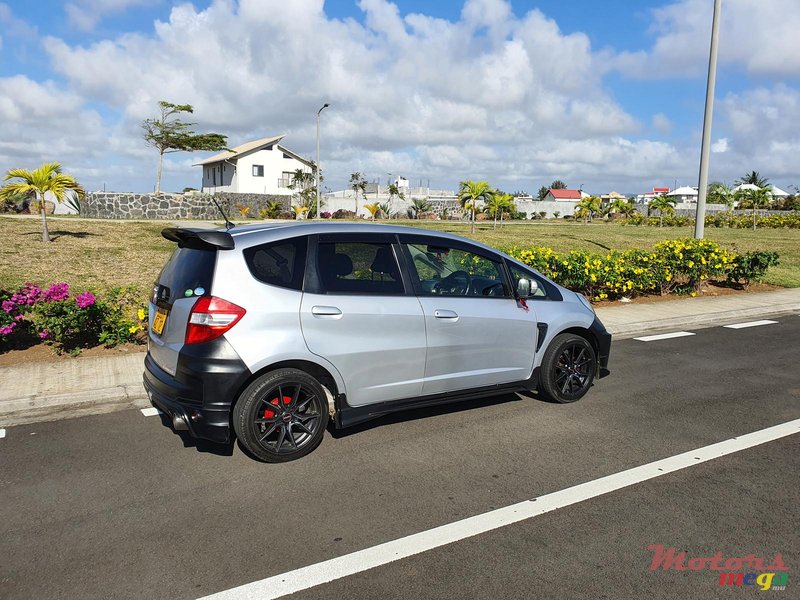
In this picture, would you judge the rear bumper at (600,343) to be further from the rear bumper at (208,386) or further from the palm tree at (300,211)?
the palm tree at (300,211)

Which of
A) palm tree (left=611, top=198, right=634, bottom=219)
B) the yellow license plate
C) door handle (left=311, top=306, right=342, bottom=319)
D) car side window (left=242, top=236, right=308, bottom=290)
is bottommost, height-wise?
the yellow license plate

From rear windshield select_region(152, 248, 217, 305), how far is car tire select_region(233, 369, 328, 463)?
775 mm

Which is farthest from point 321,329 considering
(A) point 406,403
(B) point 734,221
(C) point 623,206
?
(C) point 623,206

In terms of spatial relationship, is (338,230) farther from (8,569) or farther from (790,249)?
(790,249)

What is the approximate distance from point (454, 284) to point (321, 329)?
52.2 inches

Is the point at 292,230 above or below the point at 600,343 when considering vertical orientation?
above

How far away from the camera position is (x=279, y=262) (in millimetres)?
4531

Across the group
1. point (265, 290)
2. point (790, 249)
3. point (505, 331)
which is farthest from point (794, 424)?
point (790, 249)

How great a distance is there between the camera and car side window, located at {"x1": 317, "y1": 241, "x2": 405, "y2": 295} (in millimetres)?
4676

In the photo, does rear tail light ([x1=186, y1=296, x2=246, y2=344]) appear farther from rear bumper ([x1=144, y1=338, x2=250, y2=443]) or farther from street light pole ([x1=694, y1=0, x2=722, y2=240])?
street light pole ([x1=694, y1=0, x2=722, y2=240])

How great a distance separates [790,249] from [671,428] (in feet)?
85.6

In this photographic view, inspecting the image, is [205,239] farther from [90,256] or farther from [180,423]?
[90,256]

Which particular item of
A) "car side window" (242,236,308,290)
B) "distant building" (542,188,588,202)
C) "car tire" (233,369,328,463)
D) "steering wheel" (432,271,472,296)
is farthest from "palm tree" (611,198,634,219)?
"distant building" (542,188,588,202)

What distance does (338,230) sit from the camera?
4840 mm
